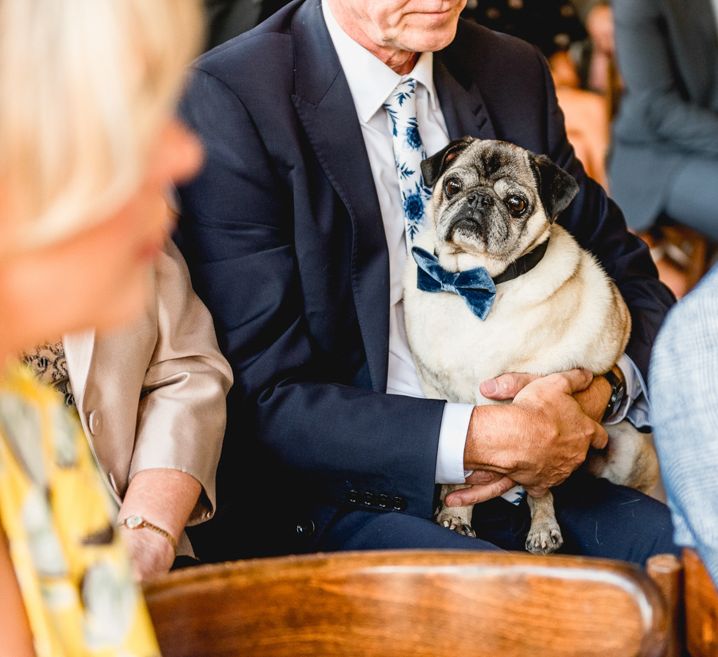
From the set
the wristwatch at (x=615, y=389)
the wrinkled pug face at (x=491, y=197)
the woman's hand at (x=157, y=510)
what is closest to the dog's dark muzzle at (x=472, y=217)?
the wrinkled pug face at (x=491, y=197)

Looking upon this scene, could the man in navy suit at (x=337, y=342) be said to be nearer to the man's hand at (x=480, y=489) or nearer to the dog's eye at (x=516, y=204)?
the man's hand at (x=480, y=489)

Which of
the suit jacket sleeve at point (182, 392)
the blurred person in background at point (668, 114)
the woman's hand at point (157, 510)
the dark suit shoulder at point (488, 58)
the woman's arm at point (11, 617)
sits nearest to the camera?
the woman's arm at point (11, 617)

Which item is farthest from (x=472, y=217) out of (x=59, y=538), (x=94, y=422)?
(x=59, y=538)

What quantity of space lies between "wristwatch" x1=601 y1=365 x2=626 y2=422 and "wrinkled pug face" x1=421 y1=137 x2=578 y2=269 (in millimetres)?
260

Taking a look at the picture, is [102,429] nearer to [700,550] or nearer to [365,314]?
[365,314]

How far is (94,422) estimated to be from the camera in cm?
117

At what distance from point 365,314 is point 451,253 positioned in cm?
21

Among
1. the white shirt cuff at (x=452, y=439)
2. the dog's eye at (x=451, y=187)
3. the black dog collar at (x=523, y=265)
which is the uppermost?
the dog's eye at (x=451, y=187)

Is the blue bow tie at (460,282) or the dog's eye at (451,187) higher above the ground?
the dog's eye at (451,187)

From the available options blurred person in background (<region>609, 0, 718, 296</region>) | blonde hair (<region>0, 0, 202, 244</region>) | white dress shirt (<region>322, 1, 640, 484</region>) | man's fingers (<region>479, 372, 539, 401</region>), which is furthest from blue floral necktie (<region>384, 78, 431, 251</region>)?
blurred person in background (<region>609, 0, 718, 296</region>)

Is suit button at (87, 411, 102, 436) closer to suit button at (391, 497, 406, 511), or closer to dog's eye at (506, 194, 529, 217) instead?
suit button at (391, 497, 406, 511)

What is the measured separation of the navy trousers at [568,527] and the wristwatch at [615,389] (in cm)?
12

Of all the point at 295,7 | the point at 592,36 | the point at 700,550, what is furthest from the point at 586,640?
the point at 592,36

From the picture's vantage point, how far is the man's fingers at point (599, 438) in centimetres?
151
